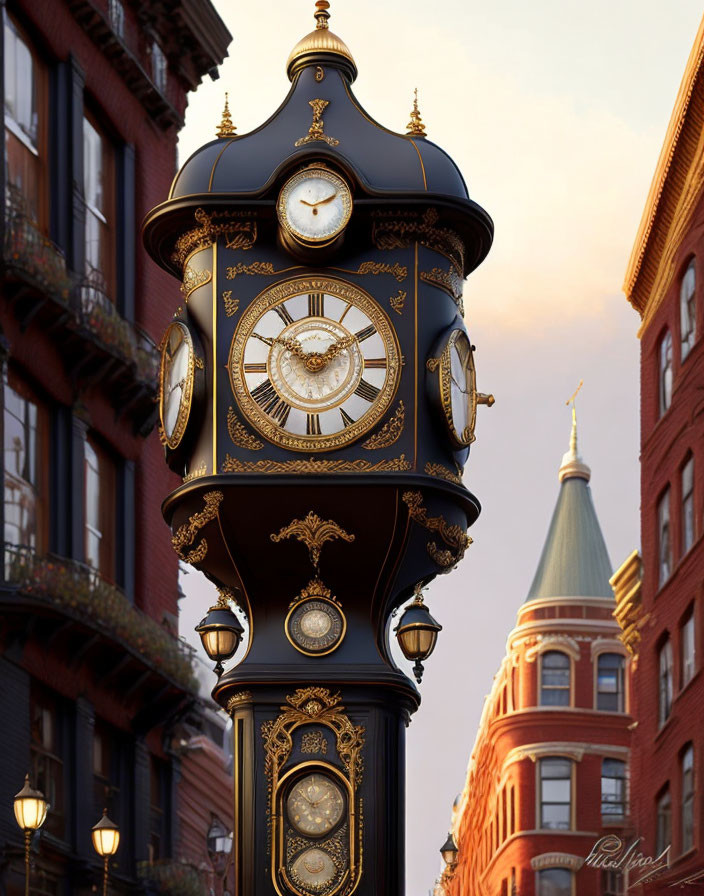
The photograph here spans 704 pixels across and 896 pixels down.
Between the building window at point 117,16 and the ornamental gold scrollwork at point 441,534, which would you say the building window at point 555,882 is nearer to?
the building window at point 117,16

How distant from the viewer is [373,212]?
11.0 m

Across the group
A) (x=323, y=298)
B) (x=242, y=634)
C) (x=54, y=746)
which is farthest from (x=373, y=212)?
(x=54, y=746)

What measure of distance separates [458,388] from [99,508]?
84.9 ft

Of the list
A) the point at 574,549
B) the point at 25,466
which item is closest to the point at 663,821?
the point at 25,466

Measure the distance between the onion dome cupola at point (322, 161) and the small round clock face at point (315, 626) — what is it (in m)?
1.92

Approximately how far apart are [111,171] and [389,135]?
26.8 metres

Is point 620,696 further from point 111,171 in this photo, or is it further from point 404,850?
point 404,850

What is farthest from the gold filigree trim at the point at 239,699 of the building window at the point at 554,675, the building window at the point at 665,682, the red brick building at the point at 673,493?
the building window at the point at 554,675

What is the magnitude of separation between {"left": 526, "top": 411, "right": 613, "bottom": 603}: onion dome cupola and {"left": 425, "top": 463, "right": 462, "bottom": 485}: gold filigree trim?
6704 centimetres

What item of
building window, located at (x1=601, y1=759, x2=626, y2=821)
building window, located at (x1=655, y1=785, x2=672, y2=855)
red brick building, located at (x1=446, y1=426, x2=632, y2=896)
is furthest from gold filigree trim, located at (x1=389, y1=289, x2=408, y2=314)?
building window, located at (x1=601, y1=759, x2=626, y2=821)

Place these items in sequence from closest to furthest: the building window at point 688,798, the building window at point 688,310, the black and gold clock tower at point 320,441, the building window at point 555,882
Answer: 1. the black and gold clock tower at point 320,441
2. the building window at point 688,798
3. the building window at point 688,310
4. the building window at point 555,882

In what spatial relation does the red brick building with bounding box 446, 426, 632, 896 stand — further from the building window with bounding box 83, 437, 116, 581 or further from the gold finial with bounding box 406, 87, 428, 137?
the gold finial with bounding box 406, 87, 428, 137

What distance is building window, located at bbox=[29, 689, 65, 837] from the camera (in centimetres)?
3191

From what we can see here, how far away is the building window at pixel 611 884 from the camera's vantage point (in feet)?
237
